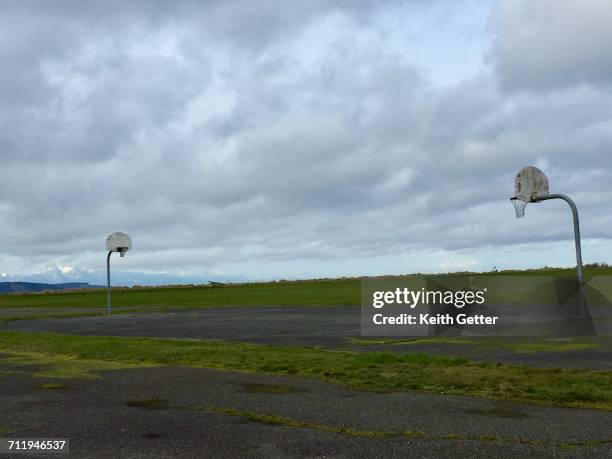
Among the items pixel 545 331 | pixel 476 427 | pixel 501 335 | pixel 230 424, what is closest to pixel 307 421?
pixel 230 424

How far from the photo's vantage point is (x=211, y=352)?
17359mm

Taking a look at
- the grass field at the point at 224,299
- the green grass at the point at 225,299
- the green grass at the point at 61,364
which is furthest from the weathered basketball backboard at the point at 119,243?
the green grass at the point at 61,364

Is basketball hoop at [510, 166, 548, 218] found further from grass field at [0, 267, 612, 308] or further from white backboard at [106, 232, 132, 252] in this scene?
white backboard at [106, 232, 132, 252]

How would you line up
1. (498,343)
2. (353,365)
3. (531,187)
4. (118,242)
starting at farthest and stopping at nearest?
1. (118,242)
2. (531,187)
3. (498,343)
4. (353,365)

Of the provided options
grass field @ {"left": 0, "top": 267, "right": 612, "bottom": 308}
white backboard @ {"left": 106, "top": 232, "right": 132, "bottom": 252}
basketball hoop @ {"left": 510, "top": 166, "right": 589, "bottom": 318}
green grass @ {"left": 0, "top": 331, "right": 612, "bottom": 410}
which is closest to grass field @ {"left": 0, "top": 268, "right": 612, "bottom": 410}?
green grass @ {"left": 0, "top": 331, "right": 612, "bottom": 410}

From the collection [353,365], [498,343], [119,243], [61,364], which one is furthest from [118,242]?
[353,365]

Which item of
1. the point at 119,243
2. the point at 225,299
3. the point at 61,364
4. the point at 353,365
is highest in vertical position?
the point at 119,243

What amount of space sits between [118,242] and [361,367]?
3238 centimetres

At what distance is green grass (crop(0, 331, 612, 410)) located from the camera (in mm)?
10844

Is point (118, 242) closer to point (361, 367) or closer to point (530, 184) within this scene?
point (530, 184)

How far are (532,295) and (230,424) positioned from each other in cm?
4024

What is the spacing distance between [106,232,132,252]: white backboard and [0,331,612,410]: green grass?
69.5 ft

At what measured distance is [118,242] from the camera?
140ft

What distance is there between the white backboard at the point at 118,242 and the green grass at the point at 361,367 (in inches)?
834
